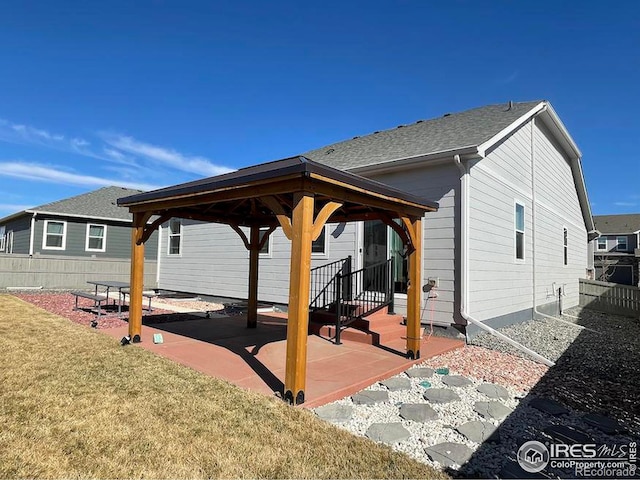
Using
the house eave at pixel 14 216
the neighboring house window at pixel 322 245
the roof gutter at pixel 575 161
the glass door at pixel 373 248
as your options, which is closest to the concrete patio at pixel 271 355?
the glass door at pixel 373 248

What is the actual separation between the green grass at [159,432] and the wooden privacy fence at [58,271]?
1370 cm

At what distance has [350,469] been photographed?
2527mm

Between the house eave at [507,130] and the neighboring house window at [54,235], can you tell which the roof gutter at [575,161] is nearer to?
the house eave at [507,130]

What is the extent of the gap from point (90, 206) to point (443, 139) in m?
18.7

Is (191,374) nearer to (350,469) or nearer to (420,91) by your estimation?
(350,469)

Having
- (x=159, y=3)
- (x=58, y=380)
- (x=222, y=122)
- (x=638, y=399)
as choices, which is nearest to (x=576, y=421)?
(x=638, y=399)

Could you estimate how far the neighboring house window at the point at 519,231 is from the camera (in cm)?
910

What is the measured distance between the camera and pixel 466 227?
6.84 m

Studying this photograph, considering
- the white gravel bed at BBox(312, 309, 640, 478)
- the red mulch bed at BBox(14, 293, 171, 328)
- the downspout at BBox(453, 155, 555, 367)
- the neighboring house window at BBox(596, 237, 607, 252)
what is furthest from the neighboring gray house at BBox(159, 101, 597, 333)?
the neighboring house window at BBox(596, 237, 607, 252)

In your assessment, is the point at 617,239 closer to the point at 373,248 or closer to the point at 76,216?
the point at 373,248

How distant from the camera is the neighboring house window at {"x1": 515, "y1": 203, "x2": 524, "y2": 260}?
358 inches

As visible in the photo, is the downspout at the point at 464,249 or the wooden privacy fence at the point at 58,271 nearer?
the downspout at the point at 464,249

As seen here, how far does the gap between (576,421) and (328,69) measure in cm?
1202

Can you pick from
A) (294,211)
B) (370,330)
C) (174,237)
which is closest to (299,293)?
(294,211)
